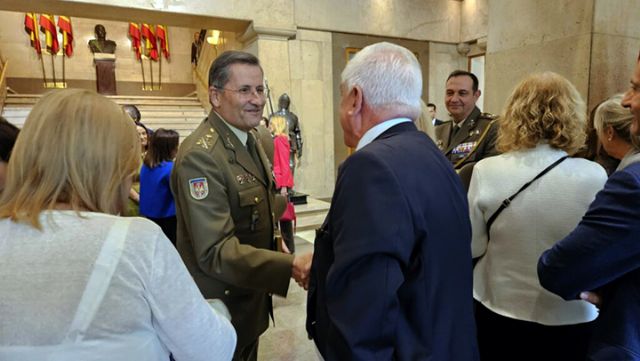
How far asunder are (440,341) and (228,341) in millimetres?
514

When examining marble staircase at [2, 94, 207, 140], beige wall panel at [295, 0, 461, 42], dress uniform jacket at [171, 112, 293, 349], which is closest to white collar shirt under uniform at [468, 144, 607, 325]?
dress uniform jacket at [171, 112, 293, 349]

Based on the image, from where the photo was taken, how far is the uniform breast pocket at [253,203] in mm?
1546

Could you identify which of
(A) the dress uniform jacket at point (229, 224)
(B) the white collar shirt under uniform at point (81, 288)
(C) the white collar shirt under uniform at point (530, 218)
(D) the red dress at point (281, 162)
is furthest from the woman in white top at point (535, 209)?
(D) the red dress at point (281, 162)

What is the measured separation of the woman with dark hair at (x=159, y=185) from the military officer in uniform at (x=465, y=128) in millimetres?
1998

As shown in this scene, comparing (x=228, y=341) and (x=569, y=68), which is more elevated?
(x=569, y=68)

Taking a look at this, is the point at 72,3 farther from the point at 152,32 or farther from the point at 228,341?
the point at 152,32

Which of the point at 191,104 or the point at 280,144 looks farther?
the point at 191,104

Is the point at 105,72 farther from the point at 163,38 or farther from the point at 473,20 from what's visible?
the point at 473,20

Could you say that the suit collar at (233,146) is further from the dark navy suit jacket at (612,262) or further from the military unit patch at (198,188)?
the dark navy suit jacket at (612,262)

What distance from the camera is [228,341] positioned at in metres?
0.99

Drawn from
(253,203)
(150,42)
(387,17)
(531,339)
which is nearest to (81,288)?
(253,203)

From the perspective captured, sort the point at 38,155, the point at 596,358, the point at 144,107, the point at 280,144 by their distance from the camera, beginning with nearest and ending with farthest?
1. the point at 38,155
2. the point at 596,358
3. the point at 280,144
4. the point at 144,107

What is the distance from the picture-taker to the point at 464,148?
257 cm

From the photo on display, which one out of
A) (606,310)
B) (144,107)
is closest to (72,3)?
(144,107)
